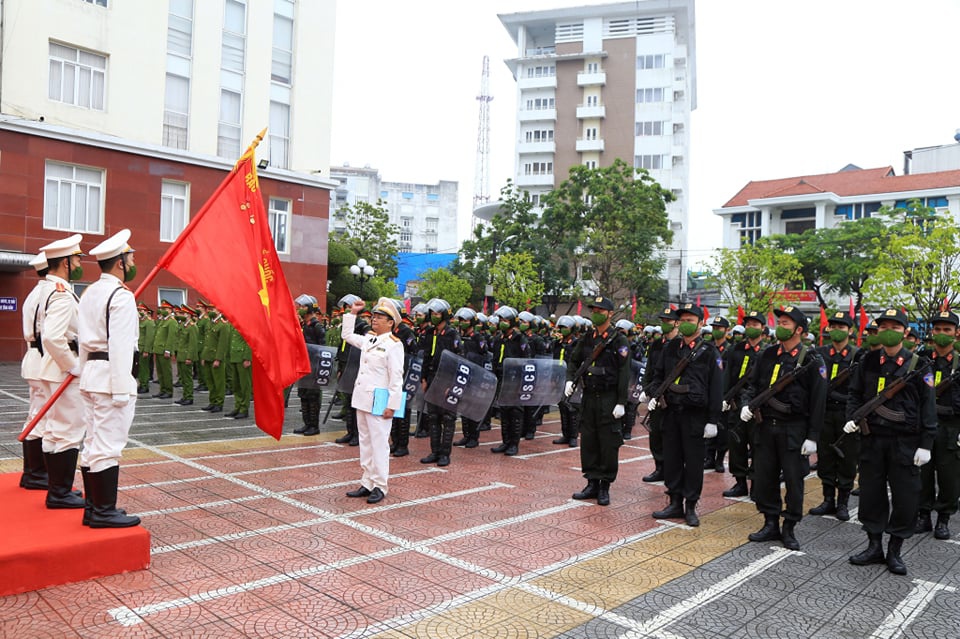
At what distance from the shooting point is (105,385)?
16.0ft

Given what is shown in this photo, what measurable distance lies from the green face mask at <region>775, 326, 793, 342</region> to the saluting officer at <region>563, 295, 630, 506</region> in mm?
1533

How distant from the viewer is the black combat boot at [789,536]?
620 centimetres

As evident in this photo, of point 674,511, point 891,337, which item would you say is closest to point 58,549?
point 674,511

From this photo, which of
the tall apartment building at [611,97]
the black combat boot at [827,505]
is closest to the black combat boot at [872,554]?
the black combat boot at [827,505]

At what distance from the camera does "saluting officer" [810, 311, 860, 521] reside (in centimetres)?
764

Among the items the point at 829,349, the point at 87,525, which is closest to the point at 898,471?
the point at 829,349

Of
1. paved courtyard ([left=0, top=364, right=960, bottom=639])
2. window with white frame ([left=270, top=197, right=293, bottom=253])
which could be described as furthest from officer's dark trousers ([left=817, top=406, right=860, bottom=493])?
window with white frame ([left=270, top=197, right=293, bottom=253])

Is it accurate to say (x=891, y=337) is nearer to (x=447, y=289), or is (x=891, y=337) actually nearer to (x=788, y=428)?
(x=788, y=428)

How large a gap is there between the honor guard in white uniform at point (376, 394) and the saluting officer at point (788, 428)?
3357 millimetres

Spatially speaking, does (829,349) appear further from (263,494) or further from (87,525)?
(87,525)

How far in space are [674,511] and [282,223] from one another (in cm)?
2203

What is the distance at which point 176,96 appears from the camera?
2392cm

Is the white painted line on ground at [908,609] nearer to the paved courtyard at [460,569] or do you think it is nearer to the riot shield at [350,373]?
the paved courtyard at [460,569]


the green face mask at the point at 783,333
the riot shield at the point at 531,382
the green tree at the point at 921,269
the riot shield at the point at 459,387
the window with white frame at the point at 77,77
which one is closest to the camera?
the green face mask at the point at 783,333
